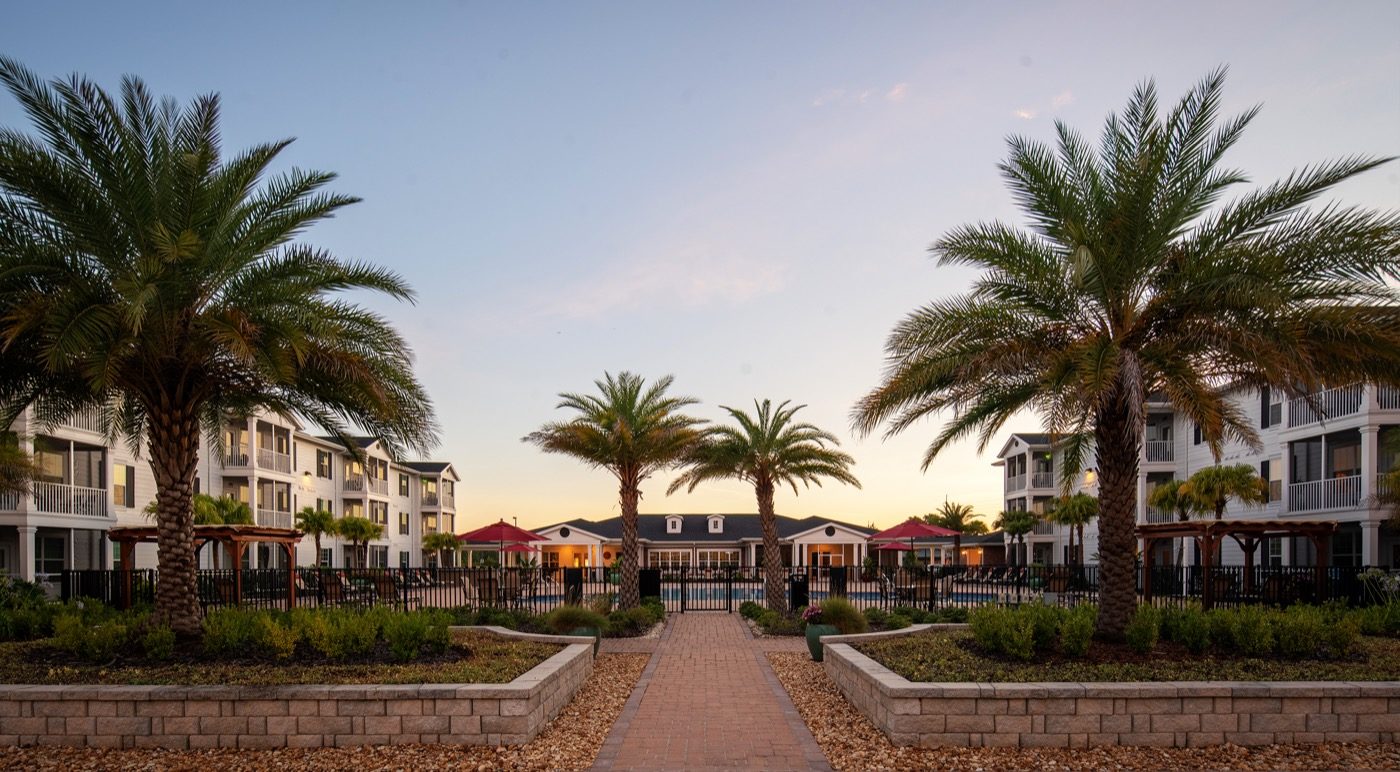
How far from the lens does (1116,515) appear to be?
12344 millimetres

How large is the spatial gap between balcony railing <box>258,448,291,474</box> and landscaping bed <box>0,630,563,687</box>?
29213 mm

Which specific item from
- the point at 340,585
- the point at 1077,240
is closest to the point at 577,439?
the point at 340,585

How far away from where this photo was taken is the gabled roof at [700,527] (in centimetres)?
5775

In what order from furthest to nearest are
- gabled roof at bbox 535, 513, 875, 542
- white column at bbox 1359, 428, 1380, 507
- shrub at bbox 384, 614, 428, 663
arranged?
1. gabled roof at bbox 535, 513, 875, 542
2. white column at bbox 1359, 428, 1380, 507
3. shrub at bbox 384, 614, 428, 663

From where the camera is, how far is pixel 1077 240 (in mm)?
11648

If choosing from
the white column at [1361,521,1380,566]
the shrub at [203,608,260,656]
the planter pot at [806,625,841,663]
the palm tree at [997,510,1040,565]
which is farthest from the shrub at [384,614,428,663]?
the palm tree at [997,510,1040,565]

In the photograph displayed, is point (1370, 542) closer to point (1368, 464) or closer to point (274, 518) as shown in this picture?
point (1368, 464)

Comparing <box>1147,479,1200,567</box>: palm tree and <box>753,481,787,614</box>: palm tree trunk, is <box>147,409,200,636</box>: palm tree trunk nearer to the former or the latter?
<box>753,481,787,614</box>: palm tree trunk

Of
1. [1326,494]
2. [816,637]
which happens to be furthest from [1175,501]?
[816,637]

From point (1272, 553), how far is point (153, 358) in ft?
109

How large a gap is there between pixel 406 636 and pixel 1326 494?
89.2 ft

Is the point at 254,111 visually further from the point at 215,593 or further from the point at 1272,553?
the point at 1272,553

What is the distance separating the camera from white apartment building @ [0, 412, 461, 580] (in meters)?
27.5

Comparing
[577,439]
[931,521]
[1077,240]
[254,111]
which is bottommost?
[931,521]
